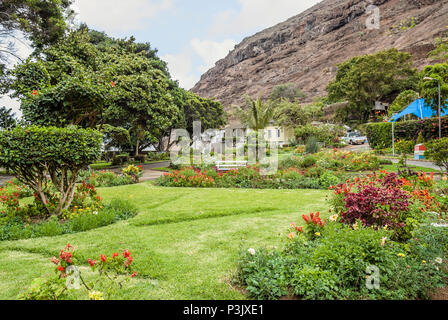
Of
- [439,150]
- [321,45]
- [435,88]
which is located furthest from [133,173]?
[321,45]

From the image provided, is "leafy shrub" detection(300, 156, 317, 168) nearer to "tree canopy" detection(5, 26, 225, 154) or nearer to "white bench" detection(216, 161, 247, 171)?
"white bench" detection(216, 161, 247, 171)

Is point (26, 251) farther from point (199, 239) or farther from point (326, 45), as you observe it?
point (326, 45)

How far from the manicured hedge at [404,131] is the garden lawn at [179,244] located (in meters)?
14.3

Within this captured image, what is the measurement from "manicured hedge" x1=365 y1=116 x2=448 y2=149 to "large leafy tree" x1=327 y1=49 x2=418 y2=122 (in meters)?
14.6

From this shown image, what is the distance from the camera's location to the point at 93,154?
5.67m

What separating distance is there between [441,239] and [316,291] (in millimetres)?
2153

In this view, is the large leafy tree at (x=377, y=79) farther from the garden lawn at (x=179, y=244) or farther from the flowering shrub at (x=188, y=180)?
the garden lawn at (x=179, y=244)

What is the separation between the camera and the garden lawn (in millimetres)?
2959

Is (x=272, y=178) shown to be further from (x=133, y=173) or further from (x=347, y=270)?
(x=347, y=270)

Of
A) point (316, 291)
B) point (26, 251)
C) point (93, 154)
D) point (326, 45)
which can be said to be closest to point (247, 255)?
point (316, 291)

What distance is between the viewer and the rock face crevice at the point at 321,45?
206 ft

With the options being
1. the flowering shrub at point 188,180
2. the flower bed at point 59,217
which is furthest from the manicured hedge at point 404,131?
the flower bed at point 59,217

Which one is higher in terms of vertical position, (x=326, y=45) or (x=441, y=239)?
(x=326, y=45)

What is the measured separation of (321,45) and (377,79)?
260ft
